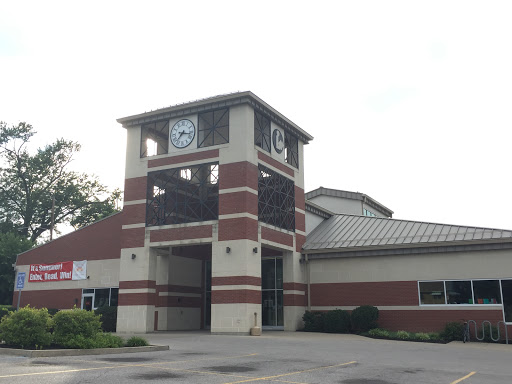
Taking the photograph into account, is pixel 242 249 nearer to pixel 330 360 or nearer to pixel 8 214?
pixel 330 360

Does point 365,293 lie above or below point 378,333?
above

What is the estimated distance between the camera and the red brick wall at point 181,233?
29141 millimetres

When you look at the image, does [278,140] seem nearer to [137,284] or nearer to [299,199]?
[299,199]

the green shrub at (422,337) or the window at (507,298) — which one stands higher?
the window at (507,298)

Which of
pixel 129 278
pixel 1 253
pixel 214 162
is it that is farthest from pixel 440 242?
pixel 1 253

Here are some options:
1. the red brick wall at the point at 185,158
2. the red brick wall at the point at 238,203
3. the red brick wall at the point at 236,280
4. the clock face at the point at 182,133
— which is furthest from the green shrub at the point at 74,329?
the clock face at the point at 182,133

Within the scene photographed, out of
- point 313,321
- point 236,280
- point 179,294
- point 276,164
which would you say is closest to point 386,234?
point 313,321

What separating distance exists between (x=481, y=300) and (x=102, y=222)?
24.6 metres

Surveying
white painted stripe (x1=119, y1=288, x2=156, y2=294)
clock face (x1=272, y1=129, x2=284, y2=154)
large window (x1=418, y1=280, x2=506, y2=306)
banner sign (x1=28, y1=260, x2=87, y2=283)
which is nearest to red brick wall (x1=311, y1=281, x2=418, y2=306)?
large window (x1=418, y1=280, x2=506, y2=306)

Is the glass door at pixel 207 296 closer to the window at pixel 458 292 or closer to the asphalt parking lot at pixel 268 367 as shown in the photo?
the window at pixel 458 292

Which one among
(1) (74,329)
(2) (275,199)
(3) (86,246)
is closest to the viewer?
(1) (74,329)

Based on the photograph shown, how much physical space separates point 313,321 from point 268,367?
1804 cm

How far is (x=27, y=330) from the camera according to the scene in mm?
15680

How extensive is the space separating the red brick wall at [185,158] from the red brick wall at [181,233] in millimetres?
4103
